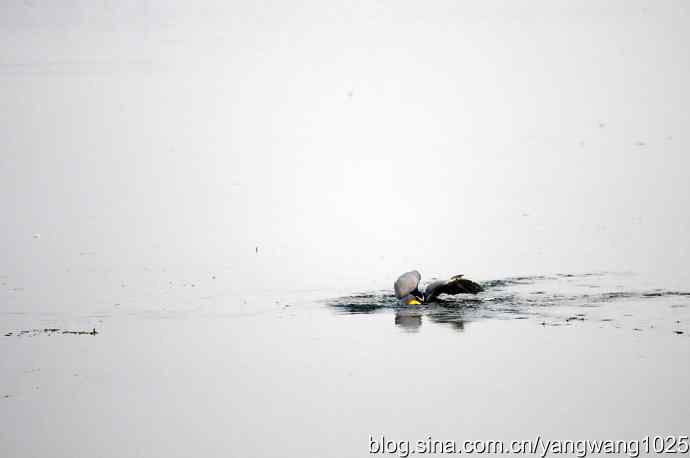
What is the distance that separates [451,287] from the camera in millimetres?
14844

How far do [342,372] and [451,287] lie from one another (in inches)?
149

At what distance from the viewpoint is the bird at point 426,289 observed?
14.9m

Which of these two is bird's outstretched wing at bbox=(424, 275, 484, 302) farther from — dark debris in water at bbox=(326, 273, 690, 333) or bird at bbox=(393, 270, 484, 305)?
dark debris in water at bbox=(326, 273, 690, 333)

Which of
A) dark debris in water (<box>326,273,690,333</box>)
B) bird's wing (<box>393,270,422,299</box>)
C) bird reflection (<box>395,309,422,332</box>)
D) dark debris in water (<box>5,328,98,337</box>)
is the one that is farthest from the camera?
bird's wing (<box>393,270,422,299</box>)

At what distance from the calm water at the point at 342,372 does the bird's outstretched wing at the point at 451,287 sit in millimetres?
181

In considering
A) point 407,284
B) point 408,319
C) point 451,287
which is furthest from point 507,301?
point 408,319

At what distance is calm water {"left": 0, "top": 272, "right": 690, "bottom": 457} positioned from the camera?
970cm

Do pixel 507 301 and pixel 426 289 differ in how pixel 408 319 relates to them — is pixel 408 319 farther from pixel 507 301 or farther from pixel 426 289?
pixel 507 301

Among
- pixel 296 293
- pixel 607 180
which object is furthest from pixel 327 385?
pixel 607 180

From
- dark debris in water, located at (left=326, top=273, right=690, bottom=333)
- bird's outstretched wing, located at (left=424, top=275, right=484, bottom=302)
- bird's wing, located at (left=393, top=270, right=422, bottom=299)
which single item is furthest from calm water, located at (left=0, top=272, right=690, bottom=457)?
bird's wing, located at (left=393, top=270, right=422, bottom=299)

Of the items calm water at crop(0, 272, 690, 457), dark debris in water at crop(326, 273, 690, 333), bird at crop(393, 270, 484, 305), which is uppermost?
bird at crop(393, 270, 484, 305)

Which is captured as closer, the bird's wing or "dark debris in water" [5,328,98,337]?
"dark debris in water" [5,328,98,337]

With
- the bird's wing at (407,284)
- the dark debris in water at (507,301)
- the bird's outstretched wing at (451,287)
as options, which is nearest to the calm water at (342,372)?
the dark debris in water at (507,301)

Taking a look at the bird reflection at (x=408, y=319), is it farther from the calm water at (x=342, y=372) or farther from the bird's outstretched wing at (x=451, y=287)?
the bird's outstretched wing at (x=451, y=287)
